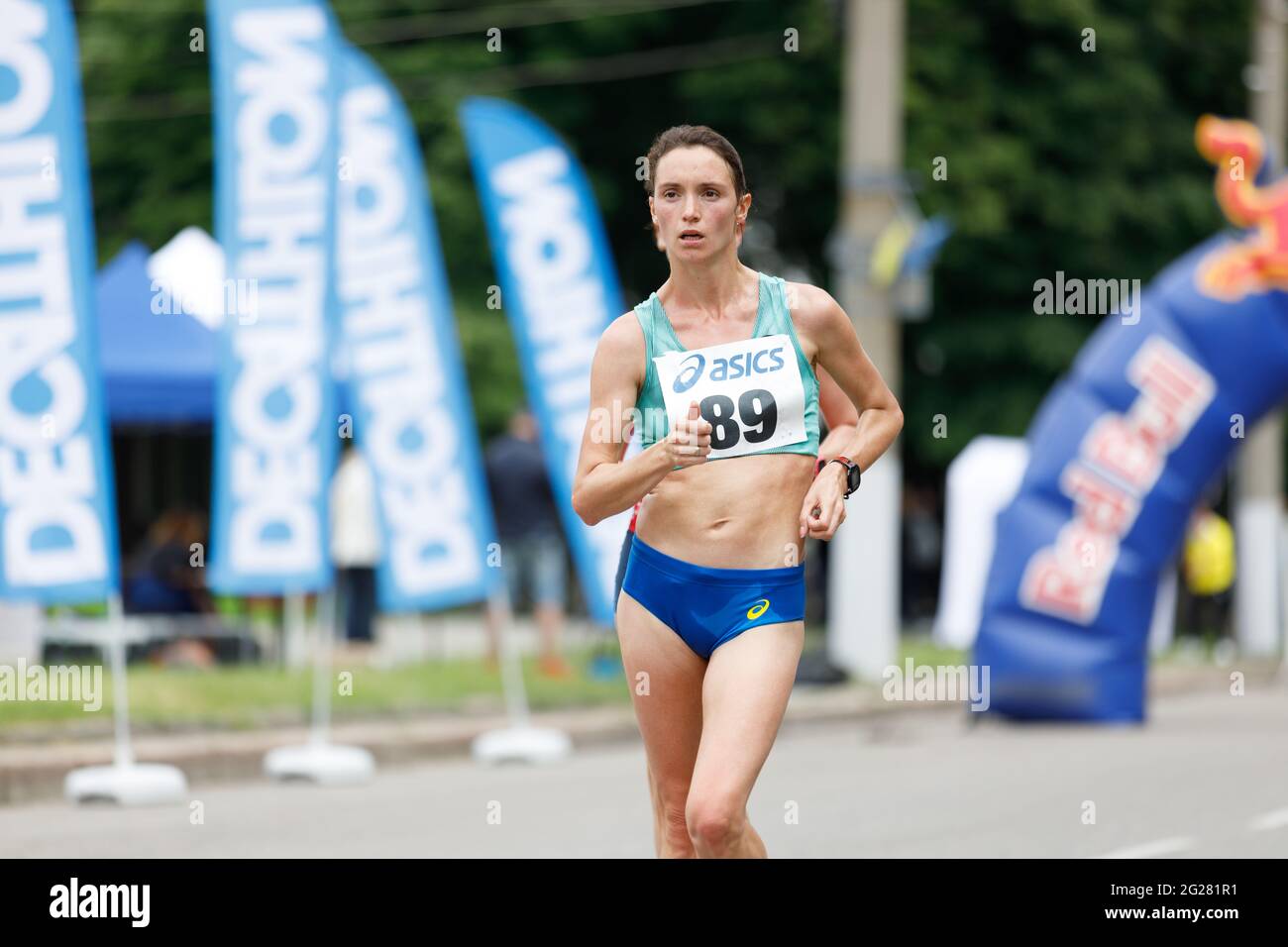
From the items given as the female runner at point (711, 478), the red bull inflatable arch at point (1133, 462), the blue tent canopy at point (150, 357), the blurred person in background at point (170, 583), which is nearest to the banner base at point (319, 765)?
the red bull inflatable arch at point (1133, 462)

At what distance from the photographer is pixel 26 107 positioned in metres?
11.3

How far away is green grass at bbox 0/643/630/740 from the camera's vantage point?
43.3ft

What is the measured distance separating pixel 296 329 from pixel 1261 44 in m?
15.5

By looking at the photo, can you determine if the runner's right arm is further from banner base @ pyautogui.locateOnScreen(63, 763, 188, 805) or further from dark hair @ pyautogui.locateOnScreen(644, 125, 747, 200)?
banner base @ pyautogui.locateOnScreen(63, 763, 188, 805)

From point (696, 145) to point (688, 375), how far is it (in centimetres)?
55

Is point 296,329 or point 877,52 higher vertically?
point 877,52

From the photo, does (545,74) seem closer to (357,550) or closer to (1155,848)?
(357,550)

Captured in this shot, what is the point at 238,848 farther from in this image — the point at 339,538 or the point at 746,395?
the point at 339,538

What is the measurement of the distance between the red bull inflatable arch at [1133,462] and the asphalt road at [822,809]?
885 millimetres

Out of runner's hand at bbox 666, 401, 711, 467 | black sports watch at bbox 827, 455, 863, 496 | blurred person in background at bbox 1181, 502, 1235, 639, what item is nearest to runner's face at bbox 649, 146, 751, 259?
runner's hand at bbox 666, 401, 711, 467

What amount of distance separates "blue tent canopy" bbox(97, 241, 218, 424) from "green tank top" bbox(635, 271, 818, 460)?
1458cm

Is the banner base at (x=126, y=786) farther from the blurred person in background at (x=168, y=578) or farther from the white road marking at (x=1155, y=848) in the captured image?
the blurred person in background at (x=168, y=578)

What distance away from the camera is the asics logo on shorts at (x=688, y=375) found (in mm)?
5641
